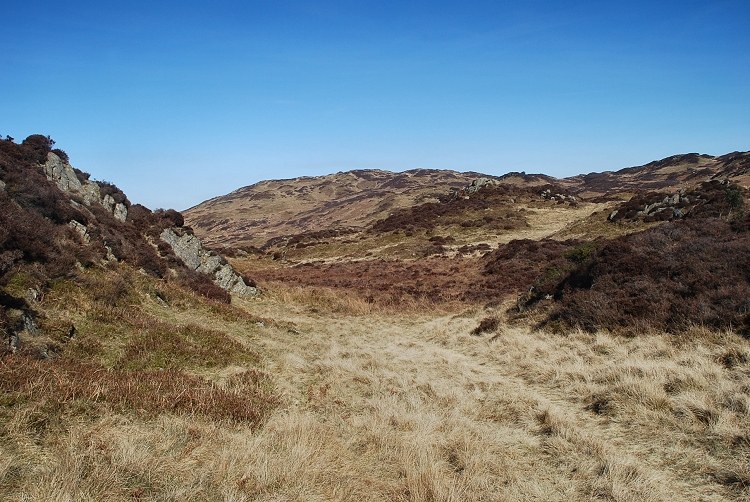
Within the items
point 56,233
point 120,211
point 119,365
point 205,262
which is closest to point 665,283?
point 119,365

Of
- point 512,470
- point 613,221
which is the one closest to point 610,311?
point 512,470

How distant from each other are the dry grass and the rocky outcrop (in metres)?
18.7

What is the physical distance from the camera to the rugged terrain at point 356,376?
16.3 ft

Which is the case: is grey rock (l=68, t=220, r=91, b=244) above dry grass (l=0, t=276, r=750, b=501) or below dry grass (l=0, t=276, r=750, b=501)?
above

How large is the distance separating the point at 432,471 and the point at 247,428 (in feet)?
9.42

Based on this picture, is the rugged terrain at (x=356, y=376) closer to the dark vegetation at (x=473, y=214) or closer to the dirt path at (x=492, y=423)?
the dirt path at (x=492, y=423)

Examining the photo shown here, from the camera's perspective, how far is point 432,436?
6.47 m

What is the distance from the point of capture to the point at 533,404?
8180mm

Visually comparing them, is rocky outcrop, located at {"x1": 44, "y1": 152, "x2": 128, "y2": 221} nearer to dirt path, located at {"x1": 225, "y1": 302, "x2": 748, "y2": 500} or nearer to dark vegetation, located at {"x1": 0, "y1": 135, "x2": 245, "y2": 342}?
dark vegetation, located at {"x1": 0, "y1": 135, "x2": 245, "y2": 342}

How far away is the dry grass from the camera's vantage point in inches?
182

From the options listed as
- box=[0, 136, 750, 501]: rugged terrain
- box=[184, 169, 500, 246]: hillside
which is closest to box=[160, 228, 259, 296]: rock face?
box=[0, 136, 750, 501]: rugged terrain

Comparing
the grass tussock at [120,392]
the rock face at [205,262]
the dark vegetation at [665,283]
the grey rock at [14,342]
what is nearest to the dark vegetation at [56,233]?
the grey rock at [14,342]

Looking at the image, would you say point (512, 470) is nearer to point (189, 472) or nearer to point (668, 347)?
point (189, 472)

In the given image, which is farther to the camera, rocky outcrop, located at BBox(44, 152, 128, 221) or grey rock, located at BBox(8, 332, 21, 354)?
rocky outcrop, located at BBox(44, 152, 128, 221)
